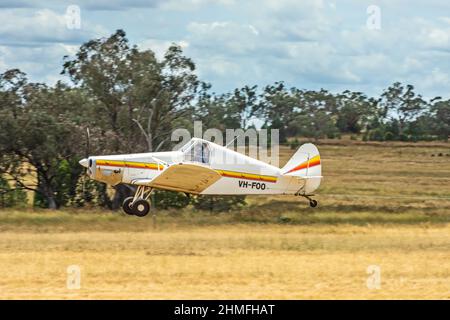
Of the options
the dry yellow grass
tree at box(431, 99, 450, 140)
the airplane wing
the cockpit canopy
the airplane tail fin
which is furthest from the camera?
tree at box(431, 99, 450, 140)

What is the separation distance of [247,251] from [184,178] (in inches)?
170

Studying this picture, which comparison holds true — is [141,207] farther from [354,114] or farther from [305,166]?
[354,114]

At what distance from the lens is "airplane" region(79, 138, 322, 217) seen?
80.3 feet

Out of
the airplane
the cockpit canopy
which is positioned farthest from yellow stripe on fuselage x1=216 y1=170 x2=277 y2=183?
the cockpit canopy

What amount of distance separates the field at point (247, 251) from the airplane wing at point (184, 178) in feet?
4.36

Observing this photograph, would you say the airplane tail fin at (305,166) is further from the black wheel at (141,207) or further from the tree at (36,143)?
the tree at (36,143)

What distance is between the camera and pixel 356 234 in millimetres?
26016

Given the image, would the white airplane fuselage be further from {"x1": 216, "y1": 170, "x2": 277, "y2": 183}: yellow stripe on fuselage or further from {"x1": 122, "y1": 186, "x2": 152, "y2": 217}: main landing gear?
{"x1": 122, "y1": 186, "x2": 152, "y2": 217}: main landing gear

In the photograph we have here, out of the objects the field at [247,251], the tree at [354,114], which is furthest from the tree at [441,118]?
the field at [247,251]

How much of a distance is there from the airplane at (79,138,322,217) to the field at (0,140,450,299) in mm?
1232

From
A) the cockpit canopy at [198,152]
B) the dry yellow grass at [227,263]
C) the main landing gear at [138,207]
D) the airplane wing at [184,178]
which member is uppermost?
the cockpit canopy at [198,152]

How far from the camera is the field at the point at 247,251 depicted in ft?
51.2
